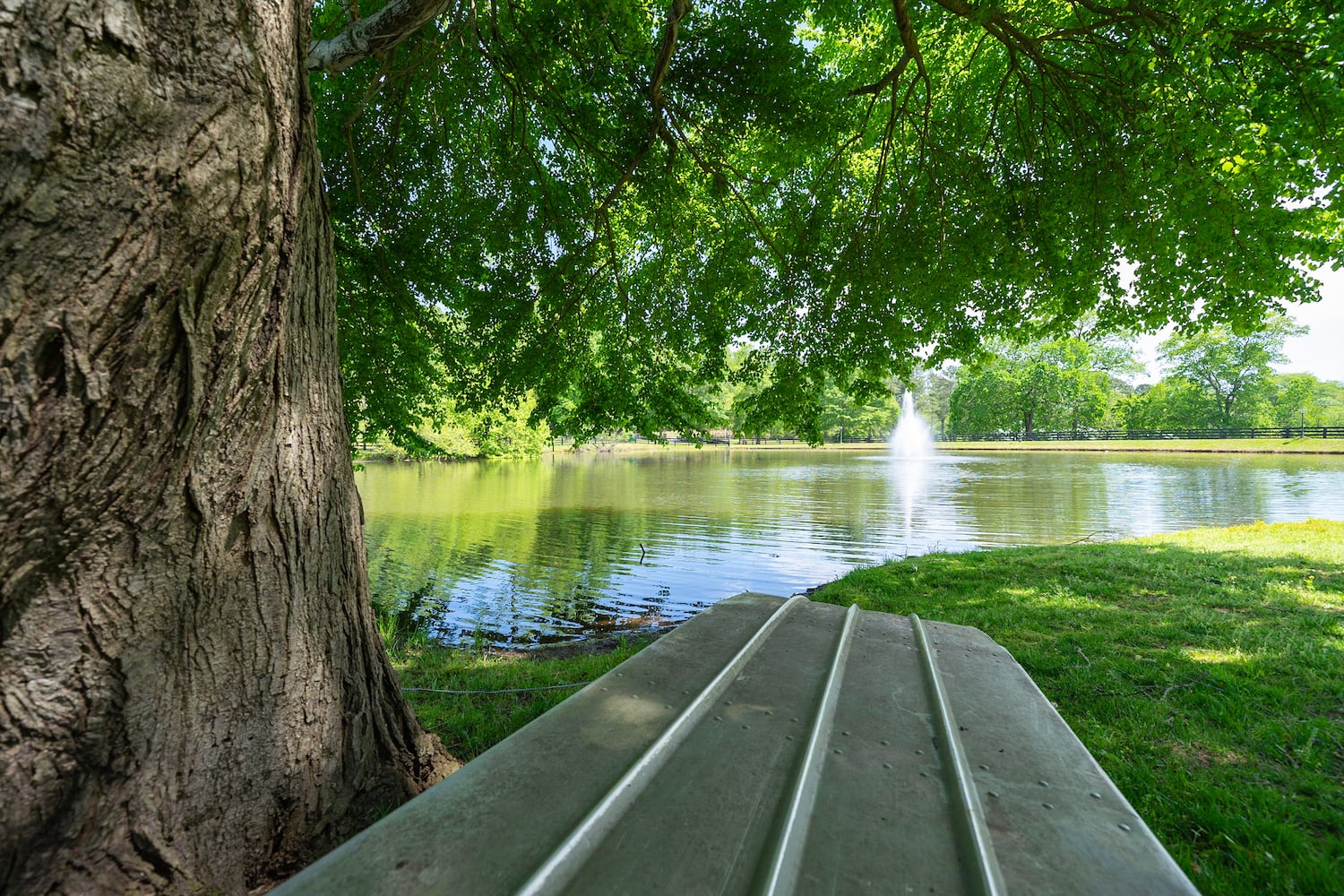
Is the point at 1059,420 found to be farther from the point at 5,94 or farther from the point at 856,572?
the point at 5,94

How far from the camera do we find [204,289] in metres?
1.45

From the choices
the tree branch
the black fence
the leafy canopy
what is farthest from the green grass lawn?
the black fence

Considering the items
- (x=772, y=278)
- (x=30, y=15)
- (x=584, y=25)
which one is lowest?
(x=30, y=15)

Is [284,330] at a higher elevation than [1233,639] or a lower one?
higher

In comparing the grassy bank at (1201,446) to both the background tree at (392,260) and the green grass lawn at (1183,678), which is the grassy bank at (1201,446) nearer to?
the green grass lawn at (1183,678)

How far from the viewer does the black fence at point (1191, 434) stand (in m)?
42.8

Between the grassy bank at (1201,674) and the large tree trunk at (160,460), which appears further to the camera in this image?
the grassy bank at (1201,674)

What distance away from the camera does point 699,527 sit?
13.8 m

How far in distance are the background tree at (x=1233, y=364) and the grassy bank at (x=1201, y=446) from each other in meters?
8.41

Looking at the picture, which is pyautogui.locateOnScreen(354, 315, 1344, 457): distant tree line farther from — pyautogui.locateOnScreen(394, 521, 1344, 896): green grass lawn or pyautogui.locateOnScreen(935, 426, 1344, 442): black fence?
pyautogui.locateOnScreen(394, 521, 1344, 896): green grass lawn

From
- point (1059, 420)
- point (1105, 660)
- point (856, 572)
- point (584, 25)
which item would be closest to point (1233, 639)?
point (1105, 660)

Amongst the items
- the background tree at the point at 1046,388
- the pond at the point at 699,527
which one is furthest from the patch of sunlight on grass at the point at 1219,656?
the background tree at the point at 1046,388

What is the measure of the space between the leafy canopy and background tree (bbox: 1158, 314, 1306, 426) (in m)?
58.8

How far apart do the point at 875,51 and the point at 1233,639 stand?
315 inches
